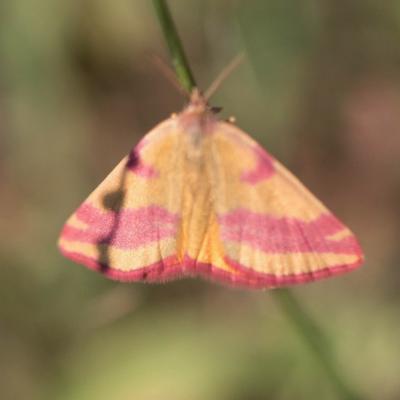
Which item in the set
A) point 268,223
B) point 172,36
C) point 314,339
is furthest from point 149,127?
point 172,36

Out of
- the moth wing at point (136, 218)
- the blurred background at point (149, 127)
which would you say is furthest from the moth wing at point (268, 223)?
the blurred background at point (149, 127)

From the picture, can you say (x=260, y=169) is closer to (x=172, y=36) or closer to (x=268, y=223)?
(x=268, y=223)

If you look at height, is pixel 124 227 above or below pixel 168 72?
below

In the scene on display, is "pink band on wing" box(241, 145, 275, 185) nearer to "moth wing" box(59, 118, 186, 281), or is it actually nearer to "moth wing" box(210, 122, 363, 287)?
"moth wing" box(210, 122, 363, 287)

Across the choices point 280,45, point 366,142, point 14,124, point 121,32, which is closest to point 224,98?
point 280,45

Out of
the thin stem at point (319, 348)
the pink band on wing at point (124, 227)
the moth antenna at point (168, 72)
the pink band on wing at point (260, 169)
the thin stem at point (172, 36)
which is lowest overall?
the thin stem at point (319, 348)

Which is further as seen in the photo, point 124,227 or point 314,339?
point 314,339

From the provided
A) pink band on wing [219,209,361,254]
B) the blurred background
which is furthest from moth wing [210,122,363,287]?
the blurred background

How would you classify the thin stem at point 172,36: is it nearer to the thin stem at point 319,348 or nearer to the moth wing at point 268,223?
the moth wing at point 268,223

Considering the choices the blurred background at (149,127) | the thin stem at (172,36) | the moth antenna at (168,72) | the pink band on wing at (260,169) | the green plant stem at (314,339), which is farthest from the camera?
the blurred background at (149,127)
